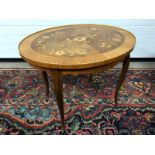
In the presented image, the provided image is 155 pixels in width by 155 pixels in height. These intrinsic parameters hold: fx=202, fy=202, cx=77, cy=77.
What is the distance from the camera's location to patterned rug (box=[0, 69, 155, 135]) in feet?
4.28

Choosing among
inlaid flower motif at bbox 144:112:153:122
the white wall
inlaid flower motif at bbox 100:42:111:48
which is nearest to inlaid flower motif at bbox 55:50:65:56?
inlaid flower motif at bbox 100:42:111:48

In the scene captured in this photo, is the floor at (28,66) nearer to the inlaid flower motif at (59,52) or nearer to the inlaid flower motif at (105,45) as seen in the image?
the inlaid flower motif at (105,45)

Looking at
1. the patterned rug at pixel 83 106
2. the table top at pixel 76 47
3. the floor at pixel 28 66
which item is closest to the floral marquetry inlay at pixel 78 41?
the table top at pixel 76 47

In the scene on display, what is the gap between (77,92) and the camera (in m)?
1.66

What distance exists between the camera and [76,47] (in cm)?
115

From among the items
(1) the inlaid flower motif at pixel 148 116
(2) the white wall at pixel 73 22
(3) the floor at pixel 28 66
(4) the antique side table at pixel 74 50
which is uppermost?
(4) the antique side table at pixel 74 50

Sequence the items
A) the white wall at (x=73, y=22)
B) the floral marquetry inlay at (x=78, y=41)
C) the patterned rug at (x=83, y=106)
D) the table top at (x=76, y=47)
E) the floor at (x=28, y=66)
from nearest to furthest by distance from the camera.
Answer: the table top at (x=76, y=47) → the floral marquetry inlay at (x=78, y=41) → the patterned rug at (x=83, y=106) → the white wall at (x=73, y=22) → the floor at (x=28, y=66)

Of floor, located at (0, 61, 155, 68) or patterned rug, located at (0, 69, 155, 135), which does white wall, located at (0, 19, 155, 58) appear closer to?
floor, located at (0, 61, 155, 68)

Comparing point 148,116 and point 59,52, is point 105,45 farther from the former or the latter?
point 148,116

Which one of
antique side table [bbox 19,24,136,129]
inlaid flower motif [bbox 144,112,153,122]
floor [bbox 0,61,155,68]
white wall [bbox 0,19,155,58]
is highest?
antique side table [bbox 19,24,136,129]

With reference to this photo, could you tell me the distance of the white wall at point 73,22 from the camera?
76.1 inches

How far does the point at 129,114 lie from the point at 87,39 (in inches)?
23.2
